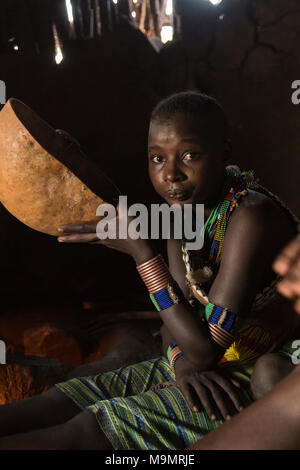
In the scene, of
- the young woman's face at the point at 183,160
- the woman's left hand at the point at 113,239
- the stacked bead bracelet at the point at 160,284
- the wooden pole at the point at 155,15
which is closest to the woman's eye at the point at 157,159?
the young woman's face at the point at 183,160

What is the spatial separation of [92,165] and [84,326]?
2.46 meters

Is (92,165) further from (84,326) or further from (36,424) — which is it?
(84,326)

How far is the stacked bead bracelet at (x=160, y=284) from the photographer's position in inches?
60.8

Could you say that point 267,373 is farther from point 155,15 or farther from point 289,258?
point 155,15

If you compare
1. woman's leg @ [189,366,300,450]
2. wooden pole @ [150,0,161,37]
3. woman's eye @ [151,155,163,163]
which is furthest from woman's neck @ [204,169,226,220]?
wooden pole @ [150,0,161,37]

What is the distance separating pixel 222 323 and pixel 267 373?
209mm

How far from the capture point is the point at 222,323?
58.4 inches

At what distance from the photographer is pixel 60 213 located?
5.58 feet

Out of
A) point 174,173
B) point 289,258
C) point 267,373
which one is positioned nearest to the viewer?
point 289,258

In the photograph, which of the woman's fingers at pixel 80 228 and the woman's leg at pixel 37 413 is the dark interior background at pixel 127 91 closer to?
the woman's fingers at pixel 80 228

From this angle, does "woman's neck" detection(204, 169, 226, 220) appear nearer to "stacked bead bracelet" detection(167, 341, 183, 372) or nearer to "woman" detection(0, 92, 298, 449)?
"woman" detection(0, 92, 298, 449)

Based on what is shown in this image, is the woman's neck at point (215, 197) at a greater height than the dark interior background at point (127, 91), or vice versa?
the dark interior background at point (127, 91)

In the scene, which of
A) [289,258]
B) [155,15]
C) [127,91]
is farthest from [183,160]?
[155,15]
